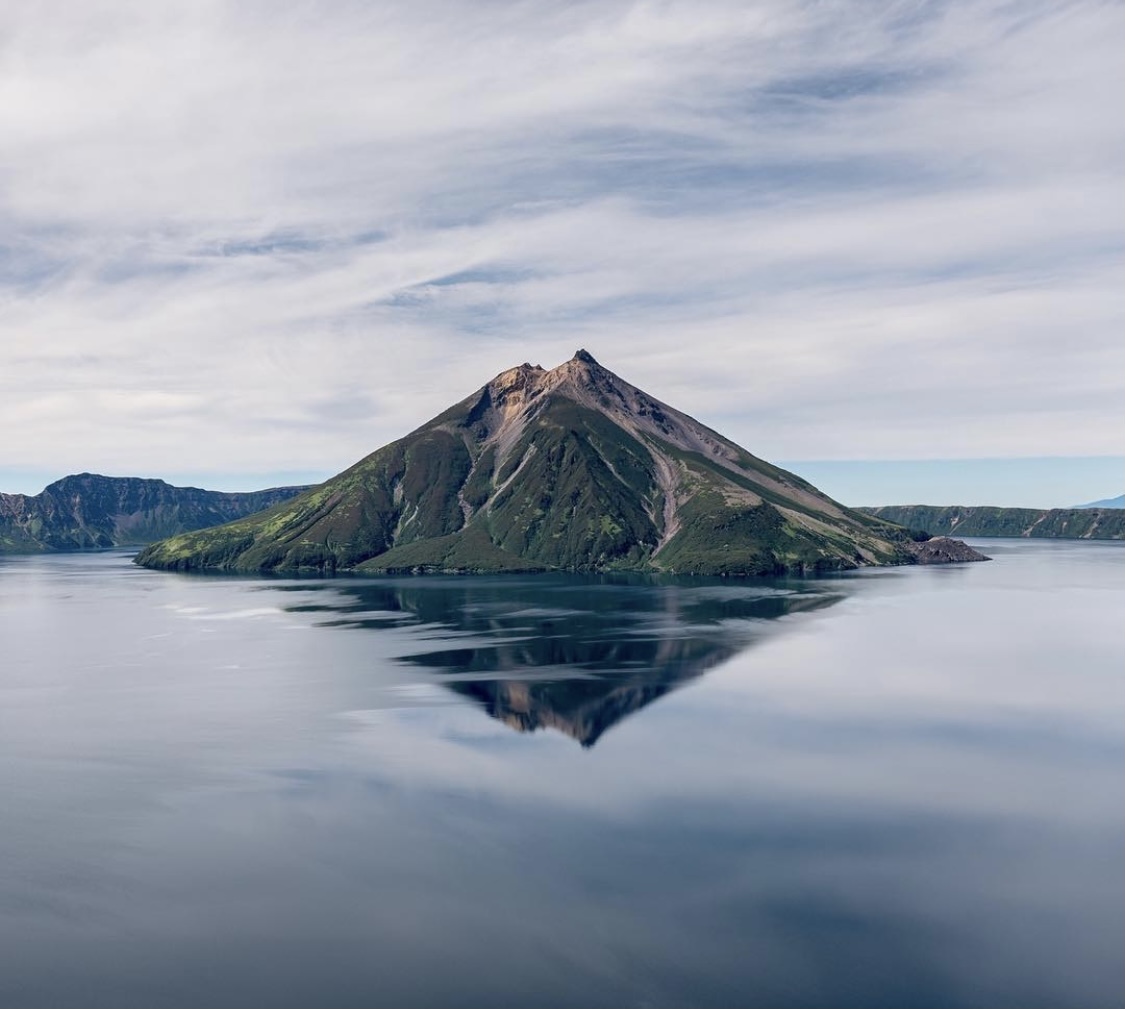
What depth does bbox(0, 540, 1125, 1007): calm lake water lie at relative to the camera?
52656 millimetres

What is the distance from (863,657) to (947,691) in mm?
27154

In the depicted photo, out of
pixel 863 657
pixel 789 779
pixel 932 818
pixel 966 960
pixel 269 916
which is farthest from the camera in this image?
pixel 863 657

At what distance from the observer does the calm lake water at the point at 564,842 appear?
5266cm

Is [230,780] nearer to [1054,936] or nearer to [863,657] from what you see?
[1054,936]

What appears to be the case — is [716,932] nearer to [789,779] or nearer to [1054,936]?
[1054,936]

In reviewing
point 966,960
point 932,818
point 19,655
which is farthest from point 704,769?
point 19,655

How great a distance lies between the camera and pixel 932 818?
77.4m

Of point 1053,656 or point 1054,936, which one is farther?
point 1053,656

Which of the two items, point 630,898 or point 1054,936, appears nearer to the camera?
point 1054,936

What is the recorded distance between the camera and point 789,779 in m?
89.1

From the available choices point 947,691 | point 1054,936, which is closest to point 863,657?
point 947,691

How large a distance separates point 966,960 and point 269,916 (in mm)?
47284

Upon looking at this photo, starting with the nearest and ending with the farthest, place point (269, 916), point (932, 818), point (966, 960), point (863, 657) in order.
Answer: point (966, 960)
point (269, 916)
point (932, 818)
point (863, 657)

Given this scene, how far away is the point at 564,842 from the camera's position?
7250cm
